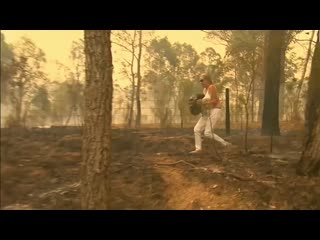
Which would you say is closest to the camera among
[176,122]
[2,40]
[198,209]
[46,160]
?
[198,209]

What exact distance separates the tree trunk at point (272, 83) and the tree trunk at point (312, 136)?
13.6 ft

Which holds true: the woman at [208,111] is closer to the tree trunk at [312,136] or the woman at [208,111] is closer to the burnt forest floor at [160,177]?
the burnt forest floor at [160,177]

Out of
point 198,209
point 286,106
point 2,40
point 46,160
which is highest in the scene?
point 2,40

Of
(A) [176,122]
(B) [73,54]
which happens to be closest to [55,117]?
(B) [73,54]

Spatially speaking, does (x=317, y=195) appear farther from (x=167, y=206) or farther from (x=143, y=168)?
(x=143, y=168)

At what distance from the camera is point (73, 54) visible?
14.8 metres

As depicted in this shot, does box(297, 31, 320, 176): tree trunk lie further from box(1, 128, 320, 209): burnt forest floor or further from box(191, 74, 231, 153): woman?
box(191, 74, 231, 153): woman

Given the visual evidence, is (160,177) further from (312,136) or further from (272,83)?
(272,83)

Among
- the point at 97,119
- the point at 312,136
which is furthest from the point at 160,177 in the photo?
the point at 312,136

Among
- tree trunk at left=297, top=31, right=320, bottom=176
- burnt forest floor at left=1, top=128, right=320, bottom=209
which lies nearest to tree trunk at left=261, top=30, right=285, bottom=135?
burnt forest floor at left=1, top=128, right=320, bottom=209

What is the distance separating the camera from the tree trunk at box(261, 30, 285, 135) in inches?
474

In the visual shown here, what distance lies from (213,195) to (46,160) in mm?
3106

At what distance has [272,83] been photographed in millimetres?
12352

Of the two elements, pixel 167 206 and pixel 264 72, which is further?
pixel 264 72
